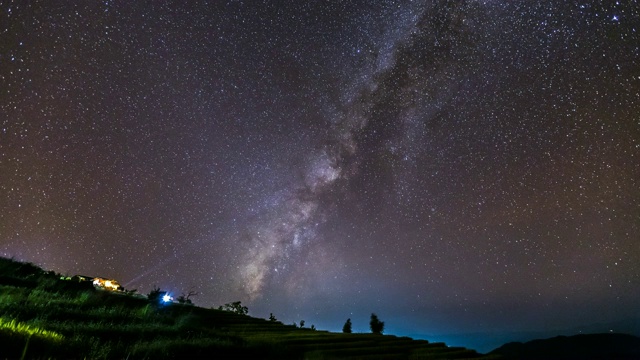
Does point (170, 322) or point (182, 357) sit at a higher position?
point (170, 322)

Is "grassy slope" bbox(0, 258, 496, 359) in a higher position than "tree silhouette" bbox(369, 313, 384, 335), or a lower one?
lower

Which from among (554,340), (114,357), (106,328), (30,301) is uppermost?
(554,340)

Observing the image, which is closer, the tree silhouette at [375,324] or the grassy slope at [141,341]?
the grassy slope at [141,341]

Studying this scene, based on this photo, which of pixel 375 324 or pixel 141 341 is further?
pixel 375 324

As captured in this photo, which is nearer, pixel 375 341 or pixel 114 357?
pixel 114 357

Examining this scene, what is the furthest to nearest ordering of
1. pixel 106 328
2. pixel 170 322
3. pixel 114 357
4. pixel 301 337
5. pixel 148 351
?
pixel 170 322, pixel 301 337, pixel 106 328, pixel 148 351, pixel 114 357

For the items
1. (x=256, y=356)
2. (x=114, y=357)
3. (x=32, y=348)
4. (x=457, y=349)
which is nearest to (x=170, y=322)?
(x=256, y=356)

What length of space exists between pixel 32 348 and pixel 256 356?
343 centimetres

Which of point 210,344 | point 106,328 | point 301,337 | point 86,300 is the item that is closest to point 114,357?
point 210,344

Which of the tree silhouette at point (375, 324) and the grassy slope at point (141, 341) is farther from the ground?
the tree silhouette at point (375, 324)

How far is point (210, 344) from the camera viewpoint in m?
7.36

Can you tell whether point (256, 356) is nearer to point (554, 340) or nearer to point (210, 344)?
point (210, 344)

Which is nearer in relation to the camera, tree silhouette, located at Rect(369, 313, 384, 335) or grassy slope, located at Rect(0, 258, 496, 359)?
grassy slope, located at Rect(0, 258, 496, 359)

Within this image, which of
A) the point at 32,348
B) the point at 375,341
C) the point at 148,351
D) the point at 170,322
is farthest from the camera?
the point at 170,322
